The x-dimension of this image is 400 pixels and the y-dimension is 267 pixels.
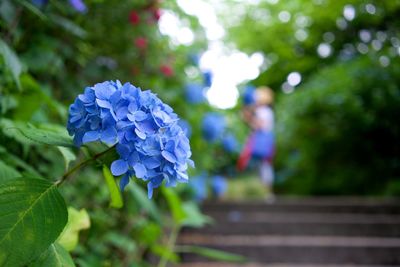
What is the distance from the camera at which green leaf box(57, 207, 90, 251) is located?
3.34 ft

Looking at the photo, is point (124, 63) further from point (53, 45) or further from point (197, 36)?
point (197, 36)

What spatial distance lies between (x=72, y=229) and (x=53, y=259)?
253 millimetres

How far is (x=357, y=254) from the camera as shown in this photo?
2.61 meters

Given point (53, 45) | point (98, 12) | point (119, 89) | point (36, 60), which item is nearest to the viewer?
point (119, 89)

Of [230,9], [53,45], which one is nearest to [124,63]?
[53,45]

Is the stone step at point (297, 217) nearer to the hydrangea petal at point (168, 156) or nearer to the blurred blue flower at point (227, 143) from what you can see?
the blurred blue flower at point (227, 143)

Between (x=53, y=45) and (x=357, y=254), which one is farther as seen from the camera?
(x=357, y=254)

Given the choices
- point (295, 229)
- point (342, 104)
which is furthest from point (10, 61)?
point (342, 104)

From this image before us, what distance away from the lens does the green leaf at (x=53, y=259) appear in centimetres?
78

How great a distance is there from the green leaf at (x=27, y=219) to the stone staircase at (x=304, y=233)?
1.88 m

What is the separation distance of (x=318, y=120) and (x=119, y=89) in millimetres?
4881

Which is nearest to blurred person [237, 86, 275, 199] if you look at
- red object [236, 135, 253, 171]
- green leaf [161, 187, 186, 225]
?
red object [236, 135, 253, 171]

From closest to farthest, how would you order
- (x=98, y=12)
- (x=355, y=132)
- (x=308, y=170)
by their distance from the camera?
(x=98, y=12)
(x=355, y=132)
(x=308, y=170)

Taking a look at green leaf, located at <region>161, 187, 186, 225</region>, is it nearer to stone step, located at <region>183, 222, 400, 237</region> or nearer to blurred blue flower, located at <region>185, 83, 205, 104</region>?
blurred blue flower, located at <region>185, 83, 205, 104</region>
